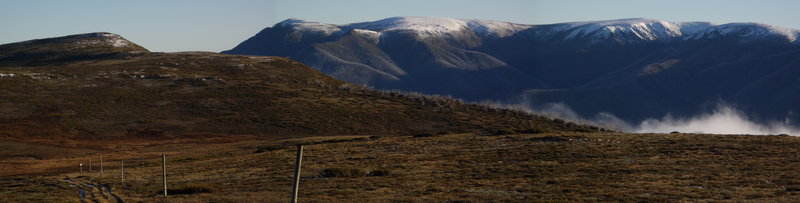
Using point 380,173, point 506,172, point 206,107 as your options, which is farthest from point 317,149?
point 206,107

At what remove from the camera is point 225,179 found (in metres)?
52.8

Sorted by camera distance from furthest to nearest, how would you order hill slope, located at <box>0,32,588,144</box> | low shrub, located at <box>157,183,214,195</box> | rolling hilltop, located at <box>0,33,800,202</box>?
hill slope, located at <box>0,32,588,144</box>, low shrub, located at <box>157,183,214,195</box>, rolling hilltop, located at <box>0,33,800,202</box>

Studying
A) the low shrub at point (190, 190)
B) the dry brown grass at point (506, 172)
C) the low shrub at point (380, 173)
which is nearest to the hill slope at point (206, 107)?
the dry brown grass at point (506, 172)

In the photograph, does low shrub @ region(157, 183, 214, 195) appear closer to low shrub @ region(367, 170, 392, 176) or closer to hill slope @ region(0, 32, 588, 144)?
low shrub @ region(367, 170, 392, 176)

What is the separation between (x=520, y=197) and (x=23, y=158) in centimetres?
6797

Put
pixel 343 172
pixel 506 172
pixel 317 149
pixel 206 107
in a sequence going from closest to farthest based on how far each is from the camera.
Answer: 1. pixel 506 172
2. pixel 343 172
3. pixel 317 149
4. pixel 206 107

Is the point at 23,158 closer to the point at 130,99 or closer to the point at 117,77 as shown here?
the point at 130,99

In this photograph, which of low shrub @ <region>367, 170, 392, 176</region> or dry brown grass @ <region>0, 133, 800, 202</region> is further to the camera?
low shrub @ <region>367, 170, 392, 176</region>

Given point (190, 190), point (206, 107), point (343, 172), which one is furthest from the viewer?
point (206, 107)

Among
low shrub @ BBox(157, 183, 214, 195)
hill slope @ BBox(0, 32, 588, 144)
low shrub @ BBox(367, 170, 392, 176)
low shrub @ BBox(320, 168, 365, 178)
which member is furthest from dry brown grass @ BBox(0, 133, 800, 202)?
hill slope @ BBox(0, 32, 588, 144)

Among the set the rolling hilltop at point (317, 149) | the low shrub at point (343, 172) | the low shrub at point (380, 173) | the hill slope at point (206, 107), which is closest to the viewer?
the rolling hilltop at point (317, 149)

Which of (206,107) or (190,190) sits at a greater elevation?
(190,190)

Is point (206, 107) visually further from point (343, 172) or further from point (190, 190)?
point (190, 190)

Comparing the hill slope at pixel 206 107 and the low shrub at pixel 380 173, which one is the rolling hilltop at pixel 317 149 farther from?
the hill slope at pixel 206 107
